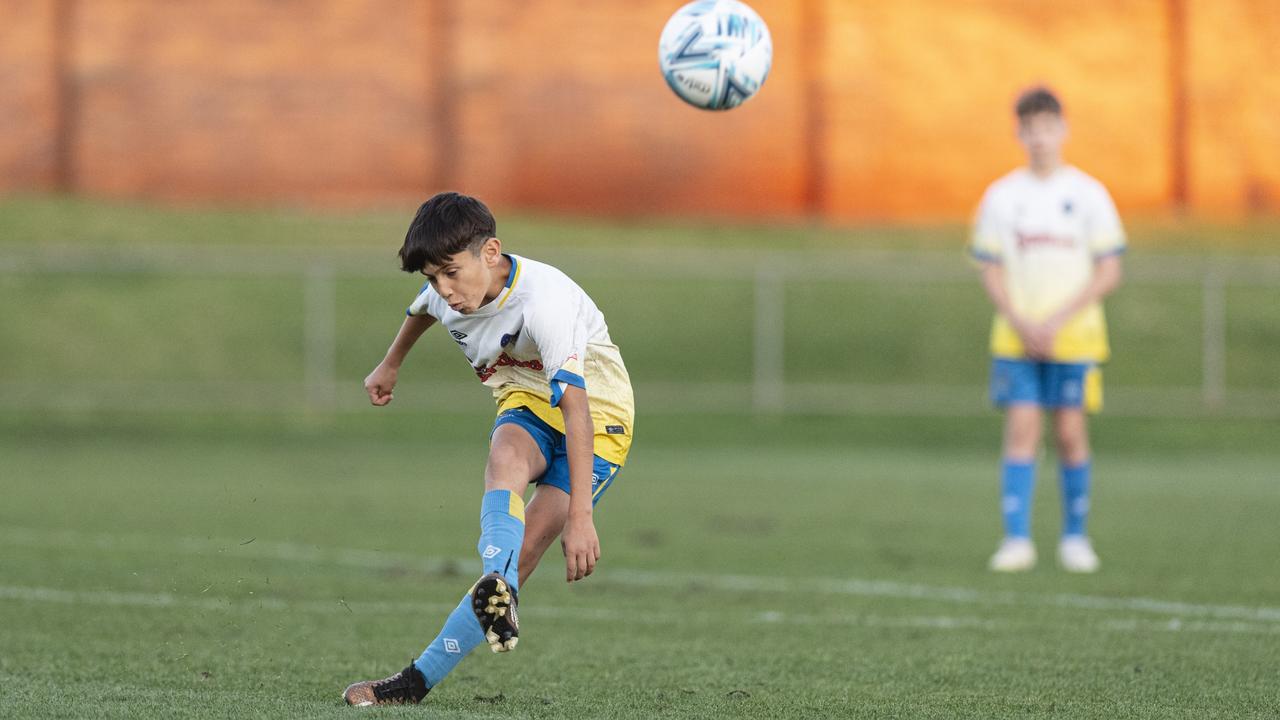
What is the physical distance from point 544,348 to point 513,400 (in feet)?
1.33

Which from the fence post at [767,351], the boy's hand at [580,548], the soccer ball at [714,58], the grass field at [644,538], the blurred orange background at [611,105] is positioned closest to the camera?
the boy's hand at [580,548]

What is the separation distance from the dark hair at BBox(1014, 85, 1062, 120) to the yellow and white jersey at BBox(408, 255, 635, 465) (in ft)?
11.9

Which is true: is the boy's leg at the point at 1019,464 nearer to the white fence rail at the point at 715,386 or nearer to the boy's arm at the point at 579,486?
the boy's arm at the point at 579,486

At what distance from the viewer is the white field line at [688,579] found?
6.55 meters

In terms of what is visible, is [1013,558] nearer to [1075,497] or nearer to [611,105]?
[1075,497]

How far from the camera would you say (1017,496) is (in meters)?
8.14

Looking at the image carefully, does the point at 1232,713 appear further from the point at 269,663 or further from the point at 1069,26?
the point at 1069,26

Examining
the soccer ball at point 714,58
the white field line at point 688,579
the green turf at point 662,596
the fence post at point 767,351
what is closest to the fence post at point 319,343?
the green turf at point 662,596

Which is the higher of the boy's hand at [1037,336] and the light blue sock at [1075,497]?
the boy's hand at [1037,336]

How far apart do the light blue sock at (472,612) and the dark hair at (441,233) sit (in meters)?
0.67

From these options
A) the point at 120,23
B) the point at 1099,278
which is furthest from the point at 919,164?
the point at 1099,278

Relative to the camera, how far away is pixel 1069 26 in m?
25.0

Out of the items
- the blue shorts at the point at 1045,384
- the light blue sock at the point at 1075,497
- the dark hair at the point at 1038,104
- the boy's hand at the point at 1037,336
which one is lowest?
the light blue sock at the point at 1075,497

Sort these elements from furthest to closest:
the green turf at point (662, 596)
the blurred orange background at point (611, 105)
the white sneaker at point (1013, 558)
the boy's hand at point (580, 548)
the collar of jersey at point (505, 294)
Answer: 1. the blurred orange background at point (611, 105)
2. the white sneaker at point (1013, 558)
3. the green turf at point (662, 596)
4. the collar of jersey at point (505, 294)
5. the boy's hand at point (580, 548)
